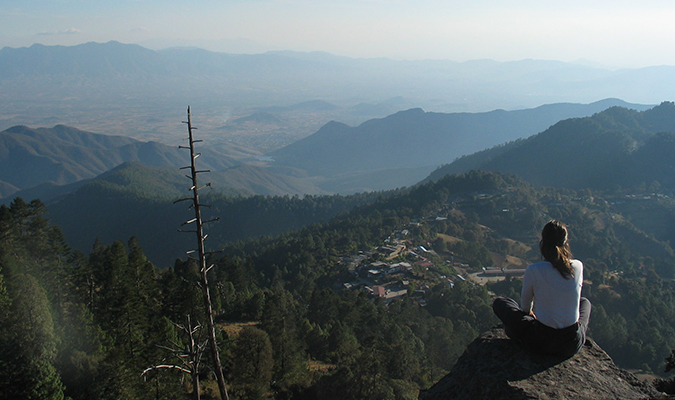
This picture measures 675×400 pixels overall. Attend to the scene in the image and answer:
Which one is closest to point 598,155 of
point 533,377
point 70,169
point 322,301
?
point 322,301

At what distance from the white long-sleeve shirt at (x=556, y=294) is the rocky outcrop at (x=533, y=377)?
555 mm

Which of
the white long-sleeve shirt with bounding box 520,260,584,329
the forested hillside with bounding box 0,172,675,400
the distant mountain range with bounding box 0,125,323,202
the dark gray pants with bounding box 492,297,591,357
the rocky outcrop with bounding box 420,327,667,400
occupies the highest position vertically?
the white long-sleeve shirt with bounding box 520,260,584,329

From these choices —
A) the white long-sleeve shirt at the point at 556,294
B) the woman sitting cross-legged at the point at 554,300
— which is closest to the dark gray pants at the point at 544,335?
the woman sitting cross-legged at the point at 554,300

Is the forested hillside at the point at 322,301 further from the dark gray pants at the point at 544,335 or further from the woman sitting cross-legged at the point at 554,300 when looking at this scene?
the woman sitting cross-legged at the point at 554,300

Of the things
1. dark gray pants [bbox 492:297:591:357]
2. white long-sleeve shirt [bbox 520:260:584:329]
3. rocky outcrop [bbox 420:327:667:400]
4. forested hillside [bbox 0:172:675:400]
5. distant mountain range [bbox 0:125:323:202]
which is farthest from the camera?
distant mountain range [bbox 0:125:323:202]

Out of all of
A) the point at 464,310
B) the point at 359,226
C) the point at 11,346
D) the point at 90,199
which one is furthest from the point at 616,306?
the point at 90,199

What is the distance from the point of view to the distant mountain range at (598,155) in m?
100

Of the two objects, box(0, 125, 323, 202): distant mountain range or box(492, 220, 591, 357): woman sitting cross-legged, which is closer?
box(492, 220, 591, 357): woman sitting cross-legged

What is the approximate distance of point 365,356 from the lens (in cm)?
1788

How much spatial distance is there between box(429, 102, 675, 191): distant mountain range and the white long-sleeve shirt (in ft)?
366

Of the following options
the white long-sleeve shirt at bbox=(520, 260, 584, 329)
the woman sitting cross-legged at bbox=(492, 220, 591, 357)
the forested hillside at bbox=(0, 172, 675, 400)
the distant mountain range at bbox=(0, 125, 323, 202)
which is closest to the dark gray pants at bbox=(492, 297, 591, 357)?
the woman sitting cross-legged at bbox=(492, 220, 591, 357)

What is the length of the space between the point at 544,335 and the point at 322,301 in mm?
27427

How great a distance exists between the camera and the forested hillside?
44.4ft

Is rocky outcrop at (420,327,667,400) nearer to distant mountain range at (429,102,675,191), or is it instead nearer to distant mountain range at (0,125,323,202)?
distant mountain range at (429,102,675,191)
